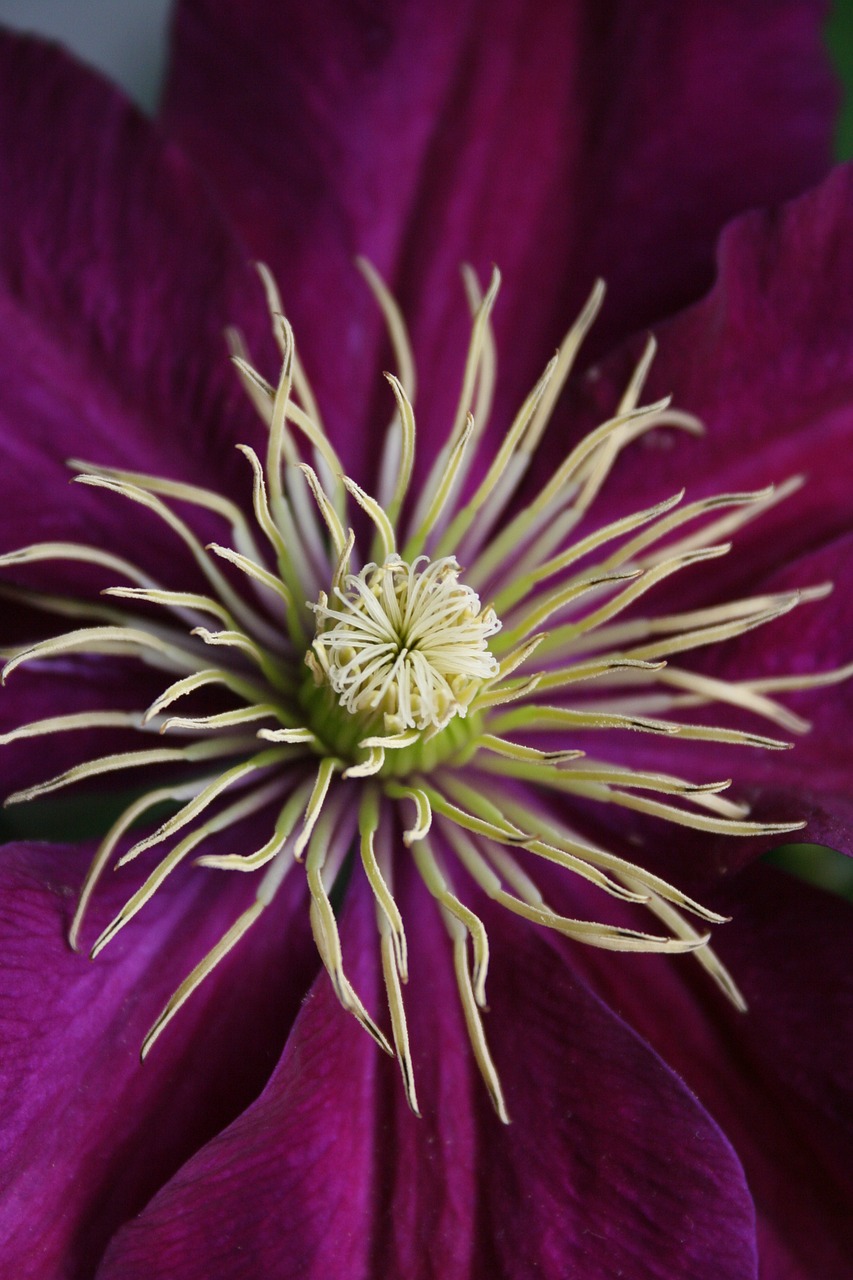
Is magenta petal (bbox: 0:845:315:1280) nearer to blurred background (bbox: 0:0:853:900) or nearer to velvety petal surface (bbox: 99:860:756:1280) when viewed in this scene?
velvety petal surface (bbox: 99:860:756:1280)

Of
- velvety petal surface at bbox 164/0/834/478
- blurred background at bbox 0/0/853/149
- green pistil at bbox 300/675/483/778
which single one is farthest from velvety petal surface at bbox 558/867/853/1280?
blurred background at bbox 0/0/853/149

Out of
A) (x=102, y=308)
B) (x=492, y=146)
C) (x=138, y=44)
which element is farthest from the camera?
(x=138, y=44)

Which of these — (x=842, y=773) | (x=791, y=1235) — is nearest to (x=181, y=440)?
(x=842, y=773)

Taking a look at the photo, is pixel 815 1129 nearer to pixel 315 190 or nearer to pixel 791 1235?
pixel 791 1235

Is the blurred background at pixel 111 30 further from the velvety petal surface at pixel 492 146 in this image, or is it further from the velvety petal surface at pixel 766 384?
the velvety petal surface at pixel 766 384

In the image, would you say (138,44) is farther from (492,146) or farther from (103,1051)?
(103,1051)

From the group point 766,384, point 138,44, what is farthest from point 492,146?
point 138,44
